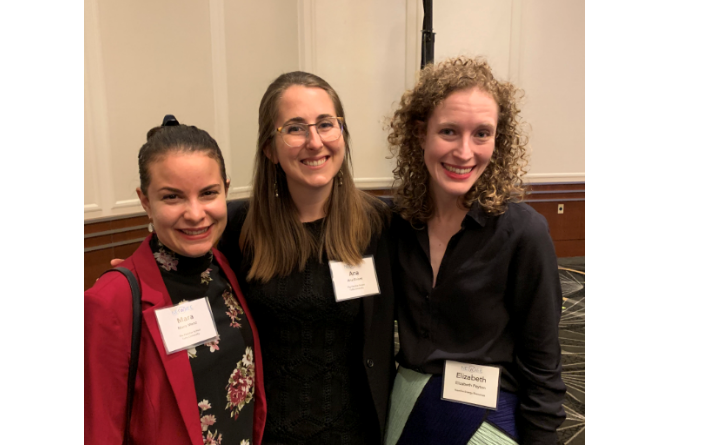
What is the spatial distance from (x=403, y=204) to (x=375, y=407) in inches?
29.0

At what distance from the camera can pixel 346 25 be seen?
16.8 feet

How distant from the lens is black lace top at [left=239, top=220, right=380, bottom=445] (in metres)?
1.40

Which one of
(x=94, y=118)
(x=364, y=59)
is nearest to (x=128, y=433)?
(x=94, y=118)

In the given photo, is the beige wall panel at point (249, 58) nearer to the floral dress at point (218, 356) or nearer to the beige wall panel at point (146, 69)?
the beige wall panel at point (146, 69)

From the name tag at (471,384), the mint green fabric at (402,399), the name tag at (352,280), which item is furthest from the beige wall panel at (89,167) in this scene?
the name tag at (471,384)

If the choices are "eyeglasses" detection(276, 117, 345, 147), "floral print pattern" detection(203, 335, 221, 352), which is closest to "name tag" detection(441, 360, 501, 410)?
"floral print pattern" detection(203, 335, 221, 352)

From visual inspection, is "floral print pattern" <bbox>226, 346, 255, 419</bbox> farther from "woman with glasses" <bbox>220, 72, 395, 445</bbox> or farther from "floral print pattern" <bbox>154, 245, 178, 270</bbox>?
"floral print pattern" <bbox>154, 245, 178, 270</bbox>

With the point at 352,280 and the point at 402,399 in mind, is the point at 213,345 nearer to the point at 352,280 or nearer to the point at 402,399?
the point at 352,280

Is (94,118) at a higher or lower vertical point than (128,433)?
higher

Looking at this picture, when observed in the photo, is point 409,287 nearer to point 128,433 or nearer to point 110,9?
point 128,433

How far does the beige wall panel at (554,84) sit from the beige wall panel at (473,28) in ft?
1.00

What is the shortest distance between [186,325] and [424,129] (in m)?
1.03

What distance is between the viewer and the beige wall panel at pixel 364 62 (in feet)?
16.8

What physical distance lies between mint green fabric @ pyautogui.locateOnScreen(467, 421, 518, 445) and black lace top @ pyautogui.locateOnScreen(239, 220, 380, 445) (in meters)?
0.34
